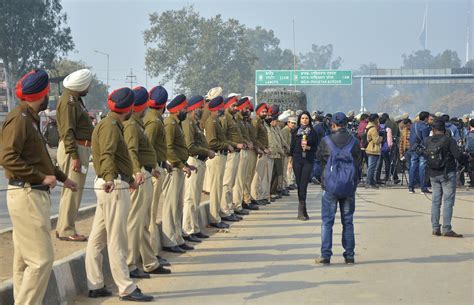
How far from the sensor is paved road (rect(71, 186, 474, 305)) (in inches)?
347

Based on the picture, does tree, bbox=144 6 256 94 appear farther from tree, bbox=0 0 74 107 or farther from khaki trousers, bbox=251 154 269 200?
khaki trousers, bbox=251 154 269 200

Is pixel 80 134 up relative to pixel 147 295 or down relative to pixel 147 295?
up

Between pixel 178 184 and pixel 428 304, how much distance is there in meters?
4.34

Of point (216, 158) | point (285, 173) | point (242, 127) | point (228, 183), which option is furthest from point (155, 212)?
point (285, 173)

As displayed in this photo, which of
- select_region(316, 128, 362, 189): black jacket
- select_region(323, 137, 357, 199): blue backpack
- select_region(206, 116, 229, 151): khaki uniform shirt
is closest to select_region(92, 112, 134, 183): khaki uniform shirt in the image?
select_region(323, 137, 357, 199): blue backpack

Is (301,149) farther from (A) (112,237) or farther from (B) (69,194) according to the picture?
(A) (112,237)

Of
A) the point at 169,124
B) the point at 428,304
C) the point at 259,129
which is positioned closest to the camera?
the point at 428,304

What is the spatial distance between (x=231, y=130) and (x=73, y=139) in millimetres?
5123

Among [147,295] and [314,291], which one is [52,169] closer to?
[147,295]

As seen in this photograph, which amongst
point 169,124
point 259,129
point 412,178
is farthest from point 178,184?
point 412,178

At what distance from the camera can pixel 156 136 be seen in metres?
10.6

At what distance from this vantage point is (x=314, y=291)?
9.09 m

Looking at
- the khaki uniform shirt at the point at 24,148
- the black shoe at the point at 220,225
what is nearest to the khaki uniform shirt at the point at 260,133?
the black shoe at the point at 220,225

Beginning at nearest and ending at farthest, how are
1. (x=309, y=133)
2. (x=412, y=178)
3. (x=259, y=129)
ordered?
(x=309, y=133) < (x=259, y=129) < (x=412, y=178)
